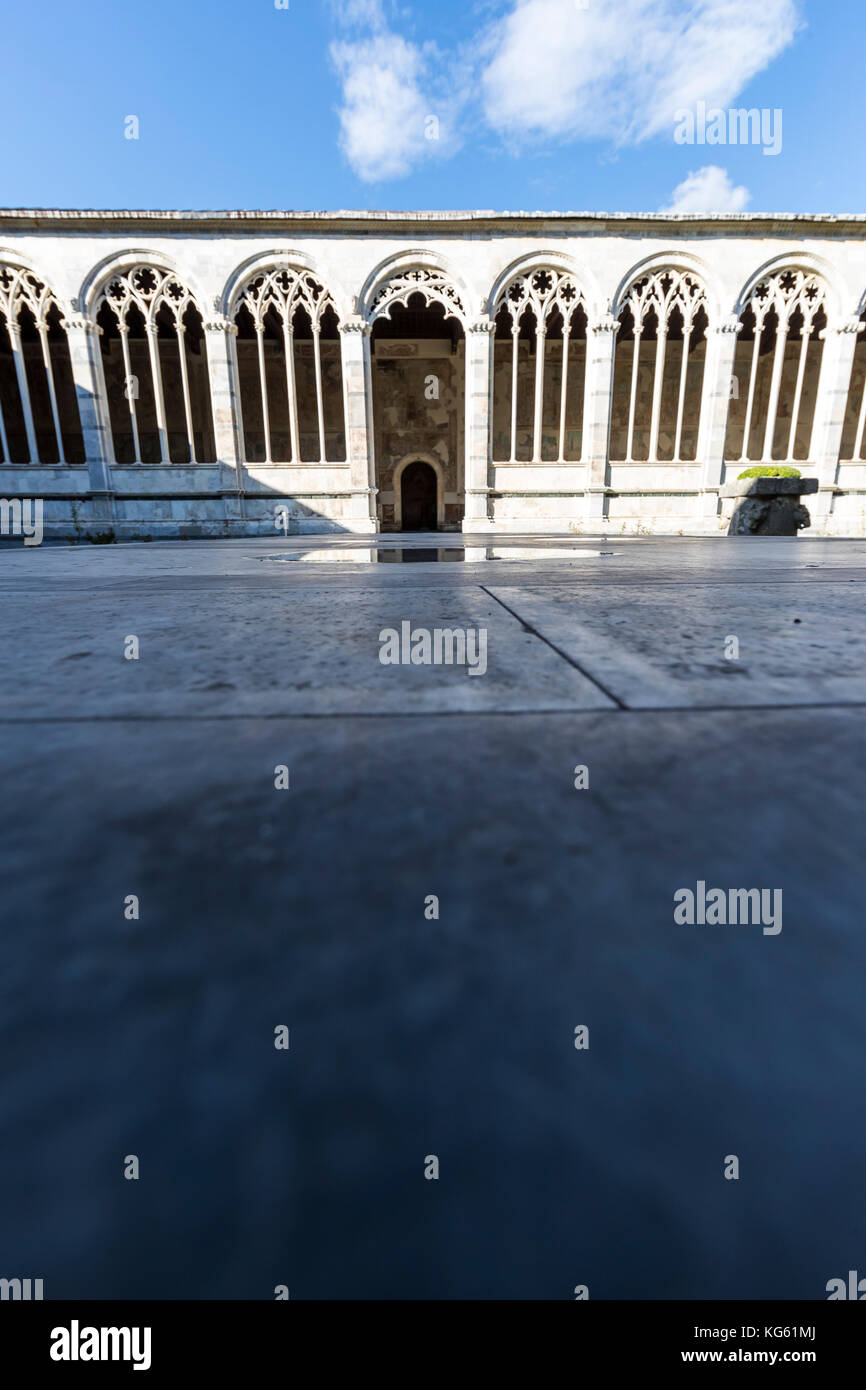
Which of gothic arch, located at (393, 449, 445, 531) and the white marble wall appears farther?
gothic arch, located at (393, 449, 445, 531)

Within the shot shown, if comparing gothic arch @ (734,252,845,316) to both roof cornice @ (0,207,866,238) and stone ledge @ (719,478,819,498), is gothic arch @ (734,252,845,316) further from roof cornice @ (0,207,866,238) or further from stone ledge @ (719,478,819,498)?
stone ledge @ (719,478,819,498)

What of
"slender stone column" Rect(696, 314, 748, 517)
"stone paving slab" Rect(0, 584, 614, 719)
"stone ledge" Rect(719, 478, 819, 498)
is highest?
"slender stone column" Rect(696, 314, 748, 517)

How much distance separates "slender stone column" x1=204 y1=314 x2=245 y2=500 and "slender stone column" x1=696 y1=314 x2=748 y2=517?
9005mm

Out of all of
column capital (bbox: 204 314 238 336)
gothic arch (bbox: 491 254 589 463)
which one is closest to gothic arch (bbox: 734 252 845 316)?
gothic arch (bbox: 491 254 589 463)

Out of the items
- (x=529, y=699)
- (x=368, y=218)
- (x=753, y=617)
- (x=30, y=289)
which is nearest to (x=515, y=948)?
(x=529, y=699)

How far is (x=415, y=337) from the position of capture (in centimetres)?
1512

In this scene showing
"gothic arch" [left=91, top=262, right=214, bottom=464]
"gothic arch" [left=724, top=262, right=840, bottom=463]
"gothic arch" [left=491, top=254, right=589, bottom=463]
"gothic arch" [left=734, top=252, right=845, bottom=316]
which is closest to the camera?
"gothic arch" [left=734, top=252, right=845, bottom=316]

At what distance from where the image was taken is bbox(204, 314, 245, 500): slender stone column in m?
11.4

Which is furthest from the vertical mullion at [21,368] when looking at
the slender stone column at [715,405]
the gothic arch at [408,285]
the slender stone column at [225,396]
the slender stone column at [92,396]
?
the slender stone column at [715,405]

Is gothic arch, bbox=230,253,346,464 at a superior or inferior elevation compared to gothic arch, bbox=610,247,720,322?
inferior

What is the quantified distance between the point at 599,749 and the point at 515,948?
0.34 metres

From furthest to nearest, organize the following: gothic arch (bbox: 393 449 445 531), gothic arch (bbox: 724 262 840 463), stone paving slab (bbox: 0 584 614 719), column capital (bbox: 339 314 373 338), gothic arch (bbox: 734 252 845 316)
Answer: gothic arch (bbox: 393 449 445 531) → gothic arch (bbox: 724 262 840 463) → gothic arch (bbox: 734 252 845 316) → column capital (bbox: 339 314 373 338) → stone paving slab (bbox: 0 584 614 719)
